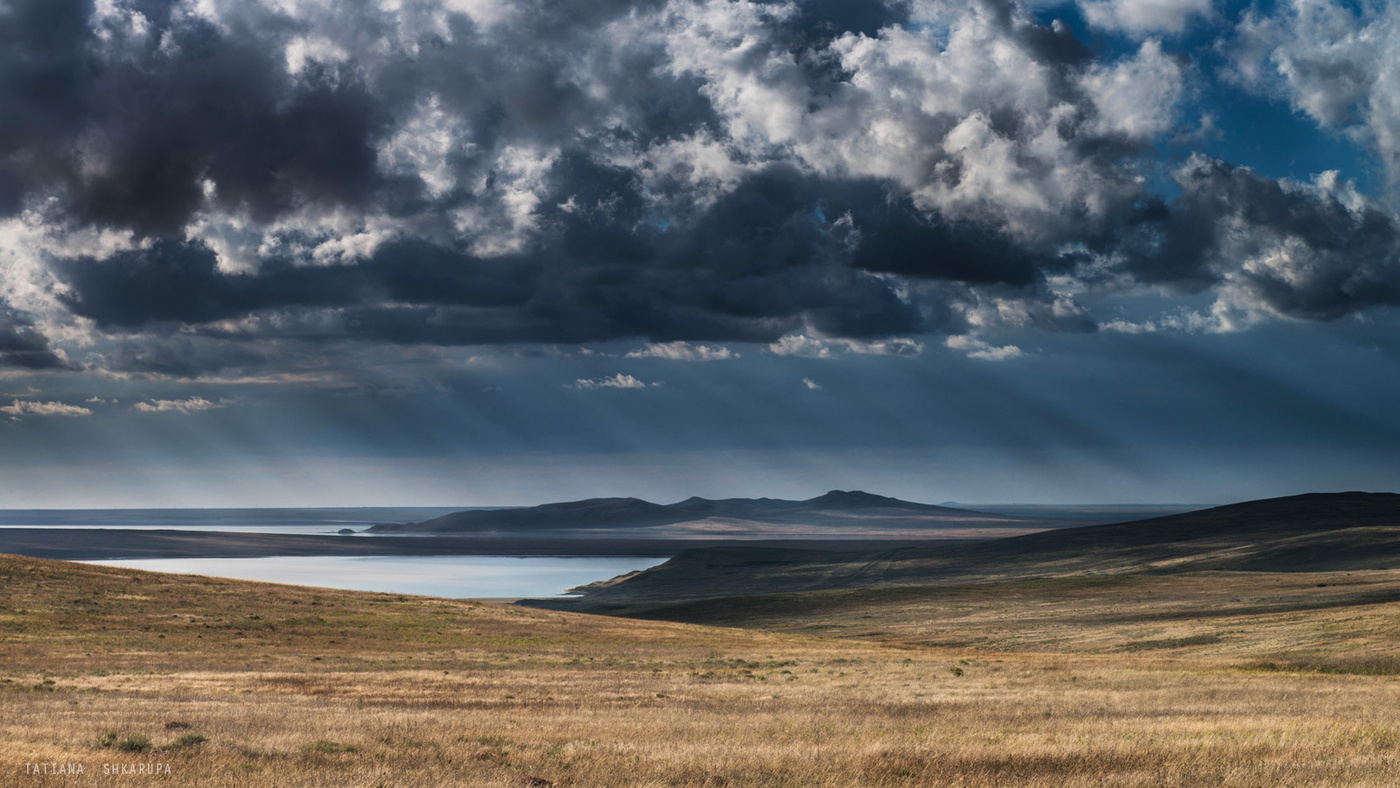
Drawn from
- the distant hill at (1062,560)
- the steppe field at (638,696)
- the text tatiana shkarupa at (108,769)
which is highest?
the text tatiana shkarupa at (108,769)

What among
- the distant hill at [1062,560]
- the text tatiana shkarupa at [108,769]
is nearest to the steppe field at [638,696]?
the text tatiana shkarupa at [108,769]

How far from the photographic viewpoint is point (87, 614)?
5600cm

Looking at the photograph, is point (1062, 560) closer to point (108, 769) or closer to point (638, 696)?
point (638, 696)

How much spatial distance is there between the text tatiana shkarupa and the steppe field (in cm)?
8

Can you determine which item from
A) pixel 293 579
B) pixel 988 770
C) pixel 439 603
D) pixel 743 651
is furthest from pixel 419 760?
pixel 293 579

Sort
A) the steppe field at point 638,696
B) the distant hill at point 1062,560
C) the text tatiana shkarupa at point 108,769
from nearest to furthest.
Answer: the text tatiana shkarupa at point 108,769
the steppe field at point 638,696
the distant hill at point 1062,560

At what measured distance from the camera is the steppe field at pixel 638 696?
16.6 m

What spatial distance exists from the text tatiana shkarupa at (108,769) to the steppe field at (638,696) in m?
0.08

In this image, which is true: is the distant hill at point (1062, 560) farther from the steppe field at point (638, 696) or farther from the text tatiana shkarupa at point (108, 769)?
the text tatiana shkarupa at point (108, 769)

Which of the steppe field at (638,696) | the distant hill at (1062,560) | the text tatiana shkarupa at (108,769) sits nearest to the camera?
the text tatiana shkarupa at (108,769)

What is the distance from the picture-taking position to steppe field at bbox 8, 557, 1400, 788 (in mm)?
16578

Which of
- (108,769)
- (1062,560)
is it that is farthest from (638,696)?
(1062,560)

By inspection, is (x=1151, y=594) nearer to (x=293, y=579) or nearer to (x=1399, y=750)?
(x=1399, y=750)

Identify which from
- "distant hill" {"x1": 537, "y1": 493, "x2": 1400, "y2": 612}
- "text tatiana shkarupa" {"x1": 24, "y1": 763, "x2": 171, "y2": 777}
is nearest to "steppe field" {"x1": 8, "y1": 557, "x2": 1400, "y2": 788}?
"text tatiana shkarupa" {"x1": 24, "y1": 763, "x2": 171, "y2": 777}
